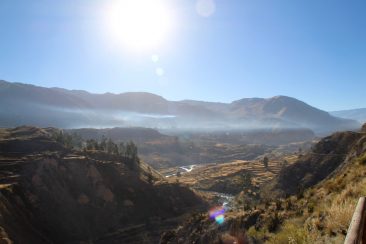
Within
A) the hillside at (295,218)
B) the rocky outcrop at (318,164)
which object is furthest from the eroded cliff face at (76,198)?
the hillside at (295,218)

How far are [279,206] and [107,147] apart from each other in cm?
12813

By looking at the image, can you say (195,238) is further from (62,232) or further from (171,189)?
(171,189)

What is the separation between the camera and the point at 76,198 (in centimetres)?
10256

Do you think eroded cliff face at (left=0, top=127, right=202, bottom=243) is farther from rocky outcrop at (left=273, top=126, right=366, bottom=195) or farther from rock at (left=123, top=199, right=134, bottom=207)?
rocky outcrop at (left=273, top=126, right=366, bottom=195)

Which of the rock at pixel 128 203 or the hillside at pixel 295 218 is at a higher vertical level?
the hillside at pixel 295 218

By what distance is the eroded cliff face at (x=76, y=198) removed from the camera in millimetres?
86275

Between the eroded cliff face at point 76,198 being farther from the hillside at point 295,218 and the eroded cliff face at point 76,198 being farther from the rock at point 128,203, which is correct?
the hillside at point 295,218

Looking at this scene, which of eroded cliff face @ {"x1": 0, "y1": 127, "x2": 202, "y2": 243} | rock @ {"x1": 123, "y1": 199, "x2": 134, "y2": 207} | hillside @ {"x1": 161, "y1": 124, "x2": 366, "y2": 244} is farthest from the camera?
rock @ {"x1": 123, "y1": 199, "x2": 134, "y2": 207}

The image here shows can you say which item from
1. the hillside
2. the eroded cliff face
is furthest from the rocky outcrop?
the hillside

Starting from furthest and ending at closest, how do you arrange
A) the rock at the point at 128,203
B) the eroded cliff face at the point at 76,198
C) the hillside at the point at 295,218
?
the rock at the point at 128,203 < the eroded cliff face at the point at 76,198 < the hillside at the point at 295,218

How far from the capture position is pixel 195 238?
3825 cm

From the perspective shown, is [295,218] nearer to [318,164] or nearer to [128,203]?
[128,203]

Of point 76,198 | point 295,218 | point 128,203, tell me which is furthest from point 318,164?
point 295,218

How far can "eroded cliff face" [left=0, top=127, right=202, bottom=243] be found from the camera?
86275 mm
